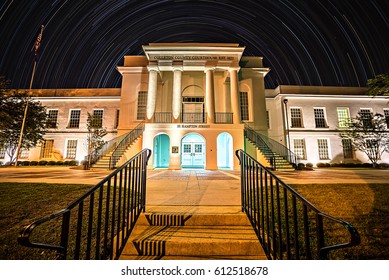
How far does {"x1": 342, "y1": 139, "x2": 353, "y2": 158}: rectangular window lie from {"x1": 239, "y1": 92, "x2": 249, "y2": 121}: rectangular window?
1188cm

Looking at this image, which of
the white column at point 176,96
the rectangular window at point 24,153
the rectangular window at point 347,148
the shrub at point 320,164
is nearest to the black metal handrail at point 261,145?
the white column at point 176,96

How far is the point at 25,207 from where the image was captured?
13.3 feet

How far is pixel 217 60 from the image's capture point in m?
15.7

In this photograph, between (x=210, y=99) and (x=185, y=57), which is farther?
(x=185, y=57)

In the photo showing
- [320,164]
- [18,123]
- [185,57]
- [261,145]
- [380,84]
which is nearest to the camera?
[380,84]

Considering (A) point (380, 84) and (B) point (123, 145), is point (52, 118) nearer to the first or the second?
(B) point (123, 145)

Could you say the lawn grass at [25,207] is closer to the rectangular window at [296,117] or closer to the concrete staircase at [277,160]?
the concrete staircase at [277,160]

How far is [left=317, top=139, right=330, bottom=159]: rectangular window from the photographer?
1929 cm

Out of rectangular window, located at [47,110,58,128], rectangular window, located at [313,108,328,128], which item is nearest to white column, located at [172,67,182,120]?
rectangular window, located at [47,110,58,128]

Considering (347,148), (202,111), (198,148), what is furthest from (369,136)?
(198,148)

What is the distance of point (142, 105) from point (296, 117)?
17.3m

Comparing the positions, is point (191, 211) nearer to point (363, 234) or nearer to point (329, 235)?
point (329, 235)

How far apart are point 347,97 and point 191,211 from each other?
25520 mm
